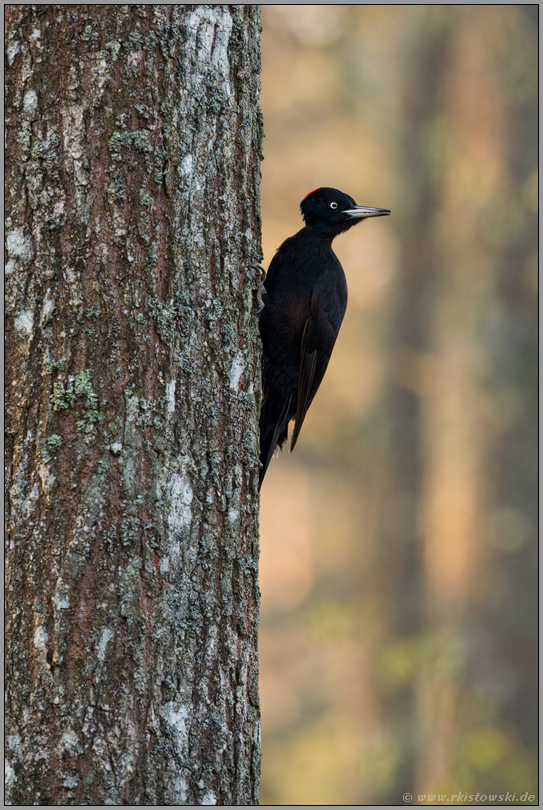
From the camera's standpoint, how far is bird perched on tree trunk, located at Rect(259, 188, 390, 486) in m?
3.42

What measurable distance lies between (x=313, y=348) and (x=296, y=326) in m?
0.19

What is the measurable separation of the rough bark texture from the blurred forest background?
14.3 ft

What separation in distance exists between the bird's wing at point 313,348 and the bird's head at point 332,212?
57cm

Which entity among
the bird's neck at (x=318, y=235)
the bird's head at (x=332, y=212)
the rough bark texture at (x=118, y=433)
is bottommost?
the rough bark texture at (x=118, y=433)

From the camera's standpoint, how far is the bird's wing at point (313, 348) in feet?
11.5

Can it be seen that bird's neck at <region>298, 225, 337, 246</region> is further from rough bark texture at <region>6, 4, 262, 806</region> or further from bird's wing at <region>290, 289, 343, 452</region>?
rough bark texture at <region>6, 4, 262, 806</region>

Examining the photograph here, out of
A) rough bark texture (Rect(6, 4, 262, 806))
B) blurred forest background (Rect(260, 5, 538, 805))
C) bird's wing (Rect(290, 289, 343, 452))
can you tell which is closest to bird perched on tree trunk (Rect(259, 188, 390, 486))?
bird's wing (Rect(290, 289, 343, 452))

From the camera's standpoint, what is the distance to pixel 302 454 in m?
9.07

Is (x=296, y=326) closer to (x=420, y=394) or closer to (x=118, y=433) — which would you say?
(x=118, y=433)

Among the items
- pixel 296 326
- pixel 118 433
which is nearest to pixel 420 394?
pixel 296 326

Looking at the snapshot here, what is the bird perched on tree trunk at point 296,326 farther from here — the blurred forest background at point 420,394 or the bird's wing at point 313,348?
the blurred forest background at point 420,394

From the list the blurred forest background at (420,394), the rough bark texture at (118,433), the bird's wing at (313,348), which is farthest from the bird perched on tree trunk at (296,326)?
the blurred forest background at (420,394)

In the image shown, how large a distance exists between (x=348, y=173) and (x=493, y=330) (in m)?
2.88

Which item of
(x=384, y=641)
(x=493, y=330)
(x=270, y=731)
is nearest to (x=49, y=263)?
(x=493, y=330)
